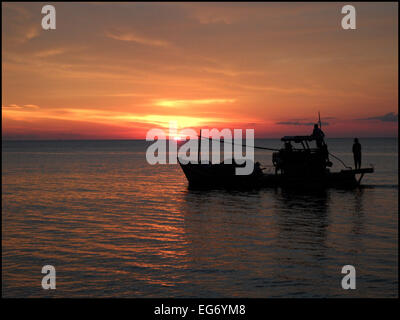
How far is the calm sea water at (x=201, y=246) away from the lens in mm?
12547

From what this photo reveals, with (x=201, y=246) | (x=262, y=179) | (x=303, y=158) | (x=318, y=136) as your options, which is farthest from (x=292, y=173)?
(x=201, y=246)

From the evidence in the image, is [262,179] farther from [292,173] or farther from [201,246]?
[201,246]

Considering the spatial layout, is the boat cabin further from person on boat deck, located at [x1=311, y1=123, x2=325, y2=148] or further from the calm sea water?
the calm sea water

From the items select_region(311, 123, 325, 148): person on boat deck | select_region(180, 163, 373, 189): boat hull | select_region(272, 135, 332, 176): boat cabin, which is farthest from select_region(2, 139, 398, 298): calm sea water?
select_region(311, 123, 325, 148): person on boat deck

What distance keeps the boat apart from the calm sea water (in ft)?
13.3

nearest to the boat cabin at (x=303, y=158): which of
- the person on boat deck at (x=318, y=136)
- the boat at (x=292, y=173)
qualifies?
the boat at (x=292, y=173)

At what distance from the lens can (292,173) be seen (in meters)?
36.8

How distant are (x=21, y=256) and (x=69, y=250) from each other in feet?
6.23

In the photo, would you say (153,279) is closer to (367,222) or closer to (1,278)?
(1,278)

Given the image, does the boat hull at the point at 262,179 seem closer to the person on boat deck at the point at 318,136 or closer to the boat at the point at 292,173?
the boat at the point at 292,173

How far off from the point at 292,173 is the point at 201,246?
21479 millimetres

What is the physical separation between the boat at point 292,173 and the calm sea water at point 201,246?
405 centimetres

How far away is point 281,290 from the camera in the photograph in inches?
476
